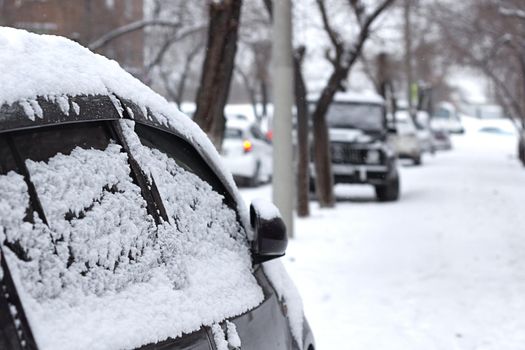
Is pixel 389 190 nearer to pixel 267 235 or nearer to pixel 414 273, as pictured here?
pixel 414 273

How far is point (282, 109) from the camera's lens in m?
10.8

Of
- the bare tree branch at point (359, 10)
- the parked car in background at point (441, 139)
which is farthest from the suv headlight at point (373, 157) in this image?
the parked car in background at point (441, 139)

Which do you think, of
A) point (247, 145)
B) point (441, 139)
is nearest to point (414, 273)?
point (247, 145)

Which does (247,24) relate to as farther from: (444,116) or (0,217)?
(444,116)

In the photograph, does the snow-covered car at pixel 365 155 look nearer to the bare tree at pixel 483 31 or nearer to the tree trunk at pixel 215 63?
the bare tree at pixel 483 31

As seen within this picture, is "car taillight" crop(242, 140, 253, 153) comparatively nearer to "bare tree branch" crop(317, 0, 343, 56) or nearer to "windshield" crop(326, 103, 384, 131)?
"windshield" crop(326, 103, 384, 131)

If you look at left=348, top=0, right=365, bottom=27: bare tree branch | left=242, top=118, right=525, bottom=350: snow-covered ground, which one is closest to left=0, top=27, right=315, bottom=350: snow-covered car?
left=242, top=118, right=525, bottom=350: snow-covered ground

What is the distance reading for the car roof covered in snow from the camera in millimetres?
1980

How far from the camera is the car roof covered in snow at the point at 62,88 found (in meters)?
1.98

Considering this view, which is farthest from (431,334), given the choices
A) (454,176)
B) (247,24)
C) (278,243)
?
(454,176)

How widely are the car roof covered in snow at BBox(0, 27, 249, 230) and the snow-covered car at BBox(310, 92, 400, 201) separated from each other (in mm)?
14681

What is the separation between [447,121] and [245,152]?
37.4 m

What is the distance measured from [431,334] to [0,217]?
5271mm

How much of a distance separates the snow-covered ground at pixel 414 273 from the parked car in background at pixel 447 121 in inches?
1305
